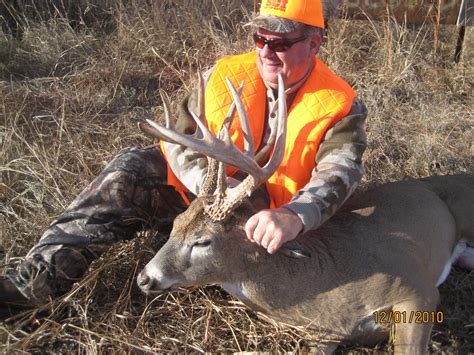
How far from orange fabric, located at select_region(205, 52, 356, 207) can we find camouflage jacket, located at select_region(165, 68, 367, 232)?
5cm

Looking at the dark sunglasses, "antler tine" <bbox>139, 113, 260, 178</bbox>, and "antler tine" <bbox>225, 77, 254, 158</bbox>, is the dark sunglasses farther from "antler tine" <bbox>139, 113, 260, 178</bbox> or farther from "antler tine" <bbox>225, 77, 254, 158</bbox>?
"antler tine" <bbox>139, 113, 260, 178</bbox>

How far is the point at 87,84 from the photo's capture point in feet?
17.5

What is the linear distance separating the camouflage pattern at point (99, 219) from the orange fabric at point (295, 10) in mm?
1159

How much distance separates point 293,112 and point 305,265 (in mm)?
837

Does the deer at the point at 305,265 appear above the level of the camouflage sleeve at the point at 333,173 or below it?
below

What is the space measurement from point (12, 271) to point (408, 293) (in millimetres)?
2099

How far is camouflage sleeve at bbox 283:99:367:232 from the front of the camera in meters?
2.78

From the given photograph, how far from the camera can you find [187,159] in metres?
3.19

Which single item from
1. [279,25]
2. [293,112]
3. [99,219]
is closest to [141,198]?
[99,219]

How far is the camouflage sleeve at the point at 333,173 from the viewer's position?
2.78 metres

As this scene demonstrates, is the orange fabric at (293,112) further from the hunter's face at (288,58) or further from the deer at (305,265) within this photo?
the deer at (305,265)
